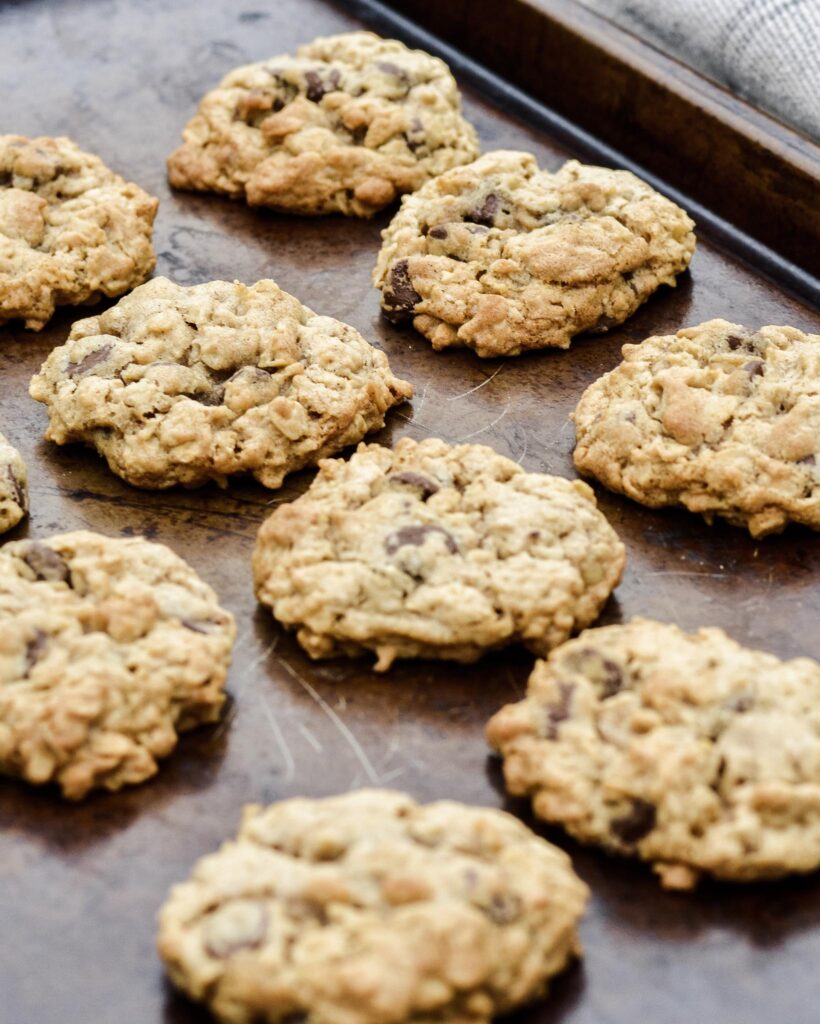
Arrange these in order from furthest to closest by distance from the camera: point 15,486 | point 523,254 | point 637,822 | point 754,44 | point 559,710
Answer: point 754,44, point 523,254, point 15,486, point 559,710, point 637,822

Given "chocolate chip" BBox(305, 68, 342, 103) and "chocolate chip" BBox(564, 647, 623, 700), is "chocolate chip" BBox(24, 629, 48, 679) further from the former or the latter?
"chocolate chip" BBox(305, 68, 342, 103)

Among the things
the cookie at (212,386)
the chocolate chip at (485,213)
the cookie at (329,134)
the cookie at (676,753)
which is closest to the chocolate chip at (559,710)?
the cookie at (676,753)

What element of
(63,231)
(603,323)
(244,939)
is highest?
(603,323)


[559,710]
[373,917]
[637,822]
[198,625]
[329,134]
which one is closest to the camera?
[373,917]

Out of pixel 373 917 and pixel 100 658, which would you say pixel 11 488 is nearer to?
pixel 100 658

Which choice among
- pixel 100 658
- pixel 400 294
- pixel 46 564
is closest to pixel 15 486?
pixel 46 564

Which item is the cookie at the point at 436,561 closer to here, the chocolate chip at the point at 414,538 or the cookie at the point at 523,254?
the chocolate chip at the point at 414,538
